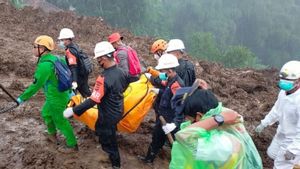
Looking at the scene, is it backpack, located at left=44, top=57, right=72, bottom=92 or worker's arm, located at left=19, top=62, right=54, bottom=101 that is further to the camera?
backpack, located at left=44, top=57, right=72, bottom=92

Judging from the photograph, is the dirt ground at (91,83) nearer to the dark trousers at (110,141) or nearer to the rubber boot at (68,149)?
the rubber boot at (68,149)

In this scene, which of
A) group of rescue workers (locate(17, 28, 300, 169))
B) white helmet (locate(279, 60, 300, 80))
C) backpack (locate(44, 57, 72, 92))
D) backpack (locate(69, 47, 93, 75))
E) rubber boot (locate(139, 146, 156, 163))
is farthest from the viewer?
backpack (locate(69, 47, 93, 75))

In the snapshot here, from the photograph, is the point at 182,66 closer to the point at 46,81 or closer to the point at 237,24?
the point at 46,81

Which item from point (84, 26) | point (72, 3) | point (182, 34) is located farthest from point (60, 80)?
point (182, 34)

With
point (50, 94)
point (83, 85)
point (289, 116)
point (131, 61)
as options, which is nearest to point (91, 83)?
point (83, 85)

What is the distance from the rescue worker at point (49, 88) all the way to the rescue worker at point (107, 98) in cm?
61

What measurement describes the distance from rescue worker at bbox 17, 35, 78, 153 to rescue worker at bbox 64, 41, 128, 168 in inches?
23.9

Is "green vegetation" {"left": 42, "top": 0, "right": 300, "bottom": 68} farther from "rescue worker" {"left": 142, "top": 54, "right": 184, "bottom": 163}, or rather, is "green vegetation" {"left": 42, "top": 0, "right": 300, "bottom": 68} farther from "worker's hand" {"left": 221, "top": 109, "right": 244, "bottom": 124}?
"worker's hand" {"left": 221, "top": 109, "right": 244, "bottom": 124}

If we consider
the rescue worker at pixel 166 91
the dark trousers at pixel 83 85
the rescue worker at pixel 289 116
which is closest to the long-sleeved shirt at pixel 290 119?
the rescue worker at pixel 289 116

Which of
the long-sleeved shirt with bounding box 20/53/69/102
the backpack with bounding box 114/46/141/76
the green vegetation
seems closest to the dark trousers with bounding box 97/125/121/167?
the long-sleeved shirt with bounding box 20/53/69/102

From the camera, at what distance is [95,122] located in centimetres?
537

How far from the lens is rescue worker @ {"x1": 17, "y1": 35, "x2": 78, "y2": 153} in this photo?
17.9ft

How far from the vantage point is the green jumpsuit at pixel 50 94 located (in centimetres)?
546

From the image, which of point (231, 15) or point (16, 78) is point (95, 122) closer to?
point (16, 78)
